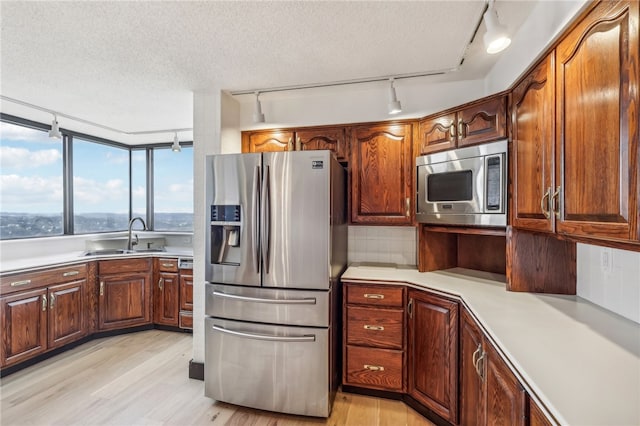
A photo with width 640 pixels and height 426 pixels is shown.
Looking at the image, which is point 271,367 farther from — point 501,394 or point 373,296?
point 501,394

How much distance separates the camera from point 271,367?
6.46 feet

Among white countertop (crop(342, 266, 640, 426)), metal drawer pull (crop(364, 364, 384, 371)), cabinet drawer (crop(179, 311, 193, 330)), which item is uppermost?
white countertop (crop(342, 266, 640, 426))

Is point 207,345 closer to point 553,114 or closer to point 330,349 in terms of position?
point 330,349

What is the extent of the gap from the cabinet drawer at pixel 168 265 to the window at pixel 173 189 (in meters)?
0.74

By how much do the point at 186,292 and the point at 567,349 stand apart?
Answer: 10.9ft

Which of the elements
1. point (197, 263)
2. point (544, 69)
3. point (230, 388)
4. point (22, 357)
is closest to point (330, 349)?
point (230, 388)

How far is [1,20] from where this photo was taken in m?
1.55

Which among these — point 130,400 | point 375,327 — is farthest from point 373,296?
point 130,400

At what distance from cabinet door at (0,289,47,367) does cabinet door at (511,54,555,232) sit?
388cm

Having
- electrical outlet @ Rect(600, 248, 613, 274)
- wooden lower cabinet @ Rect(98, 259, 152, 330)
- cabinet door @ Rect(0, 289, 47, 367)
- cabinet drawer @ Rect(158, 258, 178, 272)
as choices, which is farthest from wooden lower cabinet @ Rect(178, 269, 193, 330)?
electrical outlet @ Rect(600, 248, 613, 274)

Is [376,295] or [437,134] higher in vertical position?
[437,134]

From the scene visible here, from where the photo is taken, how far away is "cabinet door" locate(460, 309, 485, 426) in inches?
56.2

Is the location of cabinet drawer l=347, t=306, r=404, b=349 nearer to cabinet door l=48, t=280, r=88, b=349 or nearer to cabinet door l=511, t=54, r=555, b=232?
cabinet door l=511, t=54, r=555, b=232

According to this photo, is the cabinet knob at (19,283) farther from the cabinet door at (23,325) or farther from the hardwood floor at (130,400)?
the hardwood floor at (130,400)
